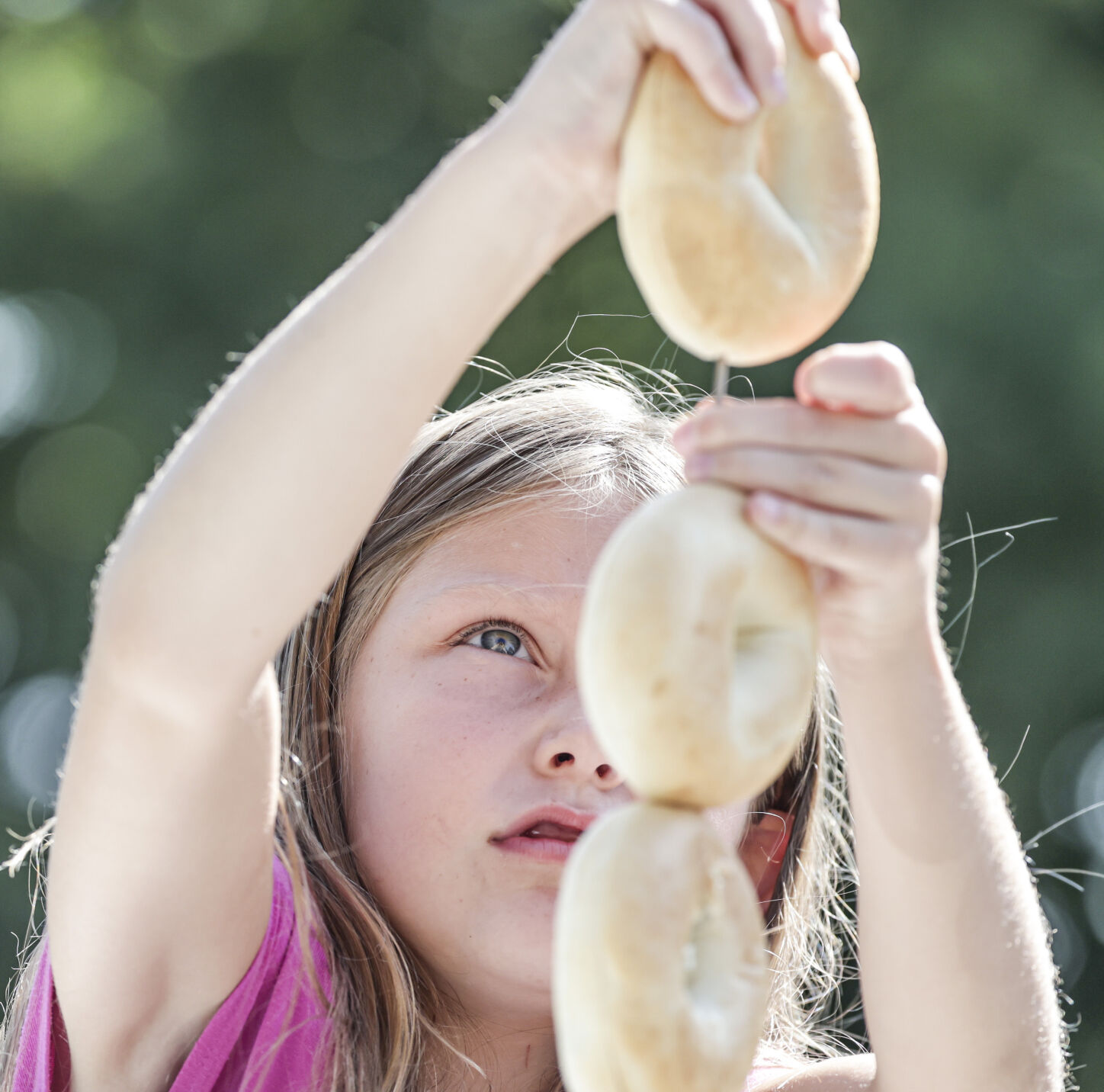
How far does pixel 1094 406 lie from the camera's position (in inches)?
138

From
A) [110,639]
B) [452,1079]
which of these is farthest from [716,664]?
[452,1079]

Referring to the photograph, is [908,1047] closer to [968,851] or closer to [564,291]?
[968,851]

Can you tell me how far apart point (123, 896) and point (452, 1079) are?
47 centimetres

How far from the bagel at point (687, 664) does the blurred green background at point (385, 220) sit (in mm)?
2716

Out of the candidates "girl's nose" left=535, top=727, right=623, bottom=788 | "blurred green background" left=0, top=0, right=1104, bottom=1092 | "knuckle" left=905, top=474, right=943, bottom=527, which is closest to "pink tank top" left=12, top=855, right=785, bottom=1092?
"girl's nose" left=535, top=727, right=623, bottom=788

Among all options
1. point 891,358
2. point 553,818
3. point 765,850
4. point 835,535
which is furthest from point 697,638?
point 765,850

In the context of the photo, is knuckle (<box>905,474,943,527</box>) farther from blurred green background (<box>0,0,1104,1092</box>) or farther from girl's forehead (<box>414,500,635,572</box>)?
blurred green background (<box>0,0,1104,1092</box>)

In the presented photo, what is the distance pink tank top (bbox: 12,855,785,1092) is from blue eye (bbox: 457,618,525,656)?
0.28 m

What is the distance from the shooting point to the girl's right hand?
0.69 meters

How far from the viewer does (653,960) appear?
614 millimetres

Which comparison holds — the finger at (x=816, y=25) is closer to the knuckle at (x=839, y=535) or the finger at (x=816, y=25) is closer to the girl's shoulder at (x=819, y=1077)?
the knuckle at (x=839, y=535)

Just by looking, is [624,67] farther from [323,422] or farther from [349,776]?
[349,776]

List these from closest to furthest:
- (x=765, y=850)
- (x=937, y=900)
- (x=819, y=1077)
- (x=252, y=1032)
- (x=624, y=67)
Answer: (x=624, y=67)
(x=937, y=900)
(x=252, y=1032)
(x=819, y=1077)
(x=765, y=850)

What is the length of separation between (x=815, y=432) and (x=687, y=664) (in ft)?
0.62
